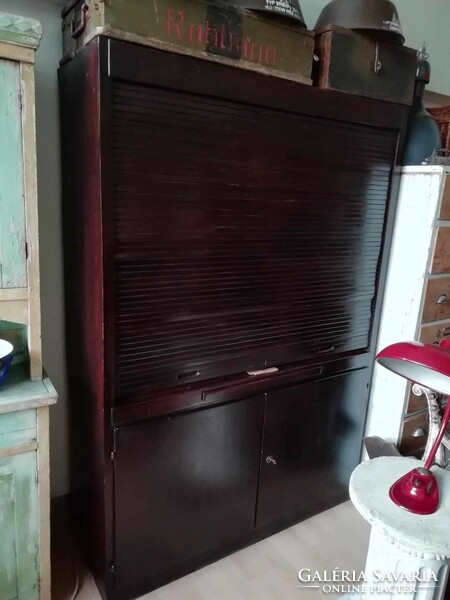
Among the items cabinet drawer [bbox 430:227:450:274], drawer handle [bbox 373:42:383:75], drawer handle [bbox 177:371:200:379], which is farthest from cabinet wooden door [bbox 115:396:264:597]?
drawer handle [bbox 373:42:383:75]

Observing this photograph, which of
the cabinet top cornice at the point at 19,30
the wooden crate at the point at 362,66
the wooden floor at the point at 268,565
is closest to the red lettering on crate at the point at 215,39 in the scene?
the wooden crate at the point at 362,66

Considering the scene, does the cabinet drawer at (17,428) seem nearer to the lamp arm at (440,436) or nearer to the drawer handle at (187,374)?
the drawer handle at (187,374)

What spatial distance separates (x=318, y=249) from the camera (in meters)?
1.65

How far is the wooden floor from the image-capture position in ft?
5.08

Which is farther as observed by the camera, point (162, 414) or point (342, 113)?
point (342, 113)

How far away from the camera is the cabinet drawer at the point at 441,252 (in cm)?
173

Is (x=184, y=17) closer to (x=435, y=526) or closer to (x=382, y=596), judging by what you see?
(x=435, y=526)

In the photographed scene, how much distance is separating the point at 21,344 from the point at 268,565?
3.85 feet

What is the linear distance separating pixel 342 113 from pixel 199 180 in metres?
0.59

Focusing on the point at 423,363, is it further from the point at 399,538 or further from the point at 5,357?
the point at 5,357

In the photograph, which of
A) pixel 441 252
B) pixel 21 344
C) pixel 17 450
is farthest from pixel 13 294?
pixel 441 252

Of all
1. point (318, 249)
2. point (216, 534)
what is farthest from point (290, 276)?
point (216, 534)

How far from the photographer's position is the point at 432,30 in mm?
2223

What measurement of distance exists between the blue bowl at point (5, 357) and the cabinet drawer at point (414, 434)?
4.88 feet
